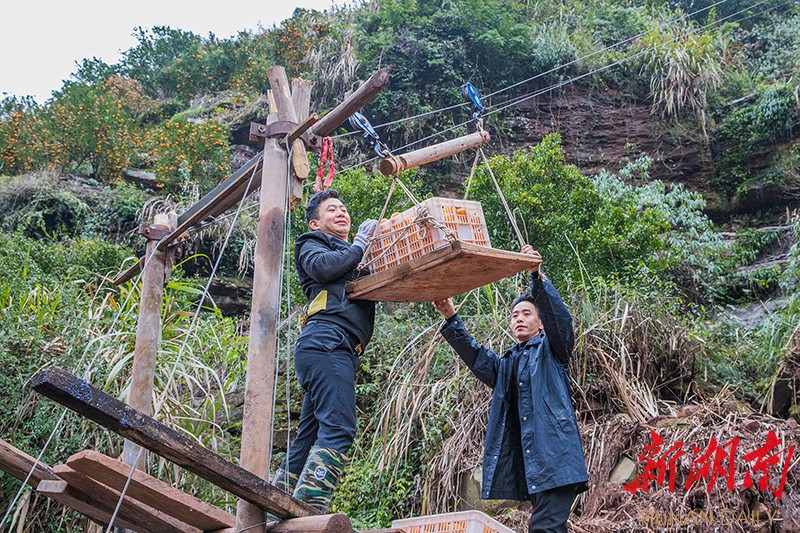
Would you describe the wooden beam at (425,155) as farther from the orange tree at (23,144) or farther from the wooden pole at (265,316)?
the orange tree at (23,144)

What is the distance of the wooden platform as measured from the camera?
2.93 metres

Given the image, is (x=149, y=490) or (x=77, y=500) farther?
(x=77, y=500)

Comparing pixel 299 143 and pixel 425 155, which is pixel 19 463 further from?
pixel 425 155

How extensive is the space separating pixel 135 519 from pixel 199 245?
7.35 meters

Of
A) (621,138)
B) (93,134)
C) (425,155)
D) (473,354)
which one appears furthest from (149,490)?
(621,138)

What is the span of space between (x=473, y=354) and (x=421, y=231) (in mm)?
824

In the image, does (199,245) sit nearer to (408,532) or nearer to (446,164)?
(446,164)

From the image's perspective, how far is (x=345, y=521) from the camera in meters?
2.53

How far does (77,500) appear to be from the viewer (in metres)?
3.22

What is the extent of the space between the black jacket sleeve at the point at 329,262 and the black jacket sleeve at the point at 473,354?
0.67 m

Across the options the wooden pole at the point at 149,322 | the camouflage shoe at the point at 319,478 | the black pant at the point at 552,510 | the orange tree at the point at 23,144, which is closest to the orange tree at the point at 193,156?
the orange tree at the point at 23,144

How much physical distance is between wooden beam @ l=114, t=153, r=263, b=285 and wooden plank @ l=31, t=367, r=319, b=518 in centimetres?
171

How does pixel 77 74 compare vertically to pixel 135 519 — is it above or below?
above

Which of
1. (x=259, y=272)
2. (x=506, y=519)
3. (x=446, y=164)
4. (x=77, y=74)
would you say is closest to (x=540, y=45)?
(x=446, y=164)
